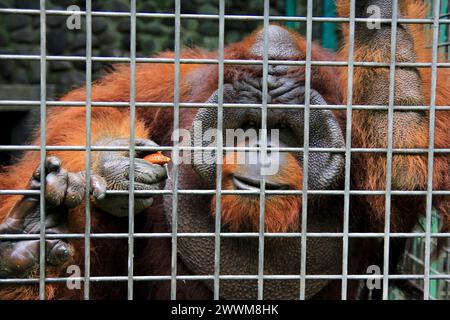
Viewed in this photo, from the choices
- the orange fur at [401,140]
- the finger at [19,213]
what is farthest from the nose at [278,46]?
the finger at [19,213]

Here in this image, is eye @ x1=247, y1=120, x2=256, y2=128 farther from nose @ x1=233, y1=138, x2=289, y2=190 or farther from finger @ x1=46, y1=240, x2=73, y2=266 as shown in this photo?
finger @ x1=46, y1=240, x2=73, y2=266

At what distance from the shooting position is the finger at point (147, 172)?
5.67 ft

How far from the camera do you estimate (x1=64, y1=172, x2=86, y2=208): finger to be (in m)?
1.55

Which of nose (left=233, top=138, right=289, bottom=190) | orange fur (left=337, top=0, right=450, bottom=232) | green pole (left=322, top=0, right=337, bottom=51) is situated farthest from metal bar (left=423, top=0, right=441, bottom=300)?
green pole (left=322, top=0, right=337, bottom=51)

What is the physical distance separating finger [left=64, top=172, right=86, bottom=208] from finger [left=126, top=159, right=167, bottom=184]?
7.4 inches

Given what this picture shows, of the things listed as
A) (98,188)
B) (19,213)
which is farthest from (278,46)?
(19,213)

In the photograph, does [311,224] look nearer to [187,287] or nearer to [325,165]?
[325,165]

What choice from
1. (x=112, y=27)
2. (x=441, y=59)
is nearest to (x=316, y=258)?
(x=441, y=59)

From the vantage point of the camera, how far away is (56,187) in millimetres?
1515

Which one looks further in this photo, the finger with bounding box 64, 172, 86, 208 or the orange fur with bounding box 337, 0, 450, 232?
the orange fur with bounding box 337, 0, 450, 232

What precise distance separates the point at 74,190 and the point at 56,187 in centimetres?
5

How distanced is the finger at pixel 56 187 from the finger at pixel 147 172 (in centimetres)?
23

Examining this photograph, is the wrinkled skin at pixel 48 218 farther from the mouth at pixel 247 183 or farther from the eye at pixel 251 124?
the eye at pixel 251 124

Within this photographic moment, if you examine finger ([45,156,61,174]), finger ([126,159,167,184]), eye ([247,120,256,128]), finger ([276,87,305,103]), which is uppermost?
finger ([276,87,305,103])
